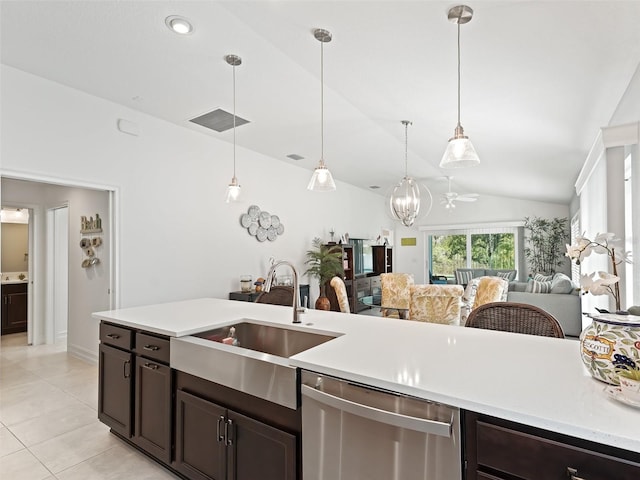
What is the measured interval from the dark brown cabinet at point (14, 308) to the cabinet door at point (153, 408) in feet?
16.7

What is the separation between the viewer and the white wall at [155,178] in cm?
324

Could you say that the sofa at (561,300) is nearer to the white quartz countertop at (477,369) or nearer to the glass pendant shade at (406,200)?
the glass pendant shade at (406,200)

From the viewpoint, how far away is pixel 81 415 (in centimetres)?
286

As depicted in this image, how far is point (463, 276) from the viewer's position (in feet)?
29.1

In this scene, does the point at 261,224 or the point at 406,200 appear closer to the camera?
the point at 406,200

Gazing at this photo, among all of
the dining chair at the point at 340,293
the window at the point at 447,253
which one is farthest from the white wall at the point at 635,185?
the window at the point at 447,253

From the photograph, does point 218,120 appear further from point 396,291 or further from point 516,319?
point 516,319

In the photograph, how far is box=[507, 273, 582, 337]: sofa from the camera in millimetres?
5082

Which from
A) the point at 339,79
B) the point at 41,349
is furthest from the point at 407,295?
the point at 41,349

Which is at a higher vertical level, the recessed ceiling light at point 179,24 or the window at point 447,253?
the recessed ceiling light at point 179,24

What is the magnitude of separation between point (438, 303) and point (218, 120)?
3.43m

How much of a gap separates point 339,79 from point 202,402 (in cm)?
279

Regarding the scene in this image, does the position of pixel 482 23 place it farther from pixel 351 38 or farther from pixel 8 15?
pixel 8 15

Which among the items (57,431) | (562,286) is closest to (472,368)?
(57,431)
